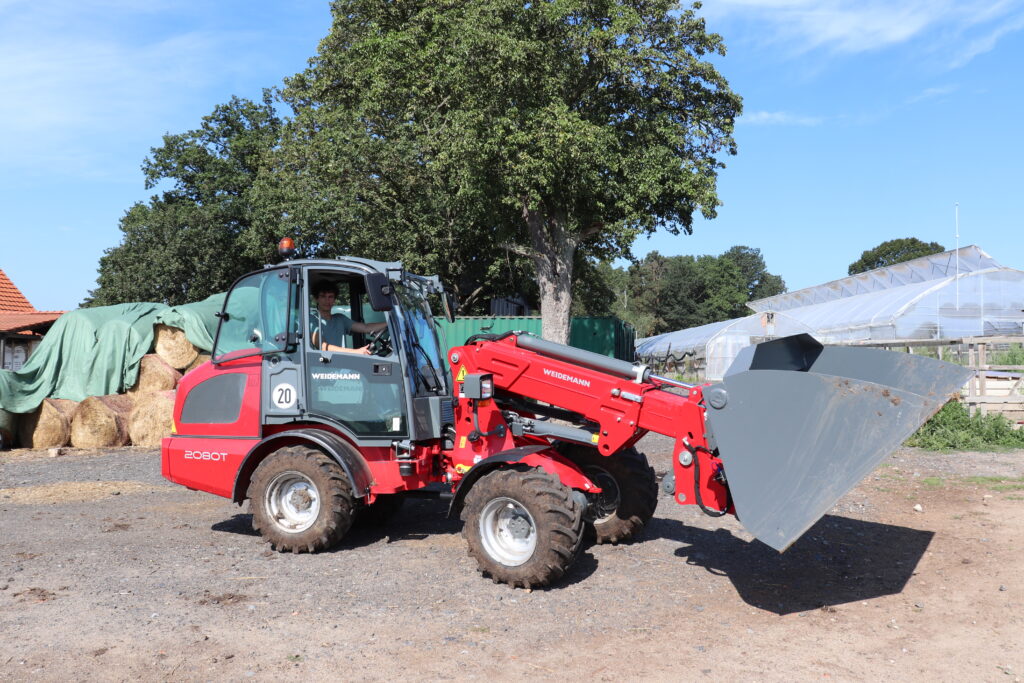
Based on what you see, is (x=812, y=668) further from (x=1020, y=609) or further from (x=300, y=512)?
(x=300, y=512)

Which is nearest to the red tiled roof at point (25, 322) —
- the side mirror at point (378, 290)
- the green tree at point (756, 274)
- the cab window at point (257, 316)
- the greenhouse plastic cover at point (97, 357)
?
the greenhouse plastic cover at point (97, 357)

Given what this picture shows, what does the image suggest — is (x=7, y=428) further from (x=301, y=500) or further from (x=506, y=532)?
(x=506, y=532)

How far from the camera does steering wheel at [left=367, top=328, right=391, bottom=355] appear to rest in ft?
21.7

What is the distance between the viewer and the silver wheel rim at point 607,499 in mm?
6852

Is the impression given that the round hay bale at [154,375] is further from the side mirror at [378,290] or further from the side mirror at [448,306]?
the side mirror at [378,290]

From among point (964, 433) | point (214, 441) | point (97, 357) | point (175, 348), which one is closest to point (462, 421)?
point (214, 441)

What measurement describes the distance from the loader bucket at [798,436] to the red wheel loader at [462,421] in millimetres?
17

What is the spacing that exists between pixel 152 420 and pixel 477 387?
922 centimetres

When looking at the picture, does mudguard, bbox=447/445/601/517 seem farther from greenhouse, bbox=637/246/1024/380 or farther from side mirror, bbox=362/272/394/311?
greenhouse, bbox=637/246/1024/380

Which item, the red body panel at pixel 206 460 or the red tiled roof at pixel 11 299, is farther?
the red tiled roof at pixel 11 299

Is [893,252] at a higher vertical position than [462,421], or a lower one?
higher

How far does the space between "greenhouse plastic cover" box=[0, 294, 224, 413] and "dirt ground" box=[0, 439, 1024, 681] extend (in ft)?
19.6

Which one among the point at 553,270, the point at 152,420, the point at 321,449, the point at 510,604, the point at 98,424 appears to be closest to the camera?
the point at 510,604

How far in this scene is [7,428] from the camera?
1354 cm
